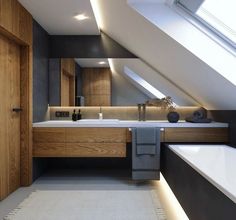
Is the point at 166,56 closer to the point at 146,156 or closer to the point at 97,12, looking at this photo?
the point at 97,12

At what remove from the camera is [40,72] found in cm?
382

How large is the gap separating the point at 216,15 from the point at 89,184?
2.41 metres

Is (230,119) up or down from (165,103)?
down

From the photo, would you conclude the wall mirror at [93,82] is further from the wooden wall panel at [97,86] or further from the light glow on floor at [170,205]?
the light glow on floor at [170,205]

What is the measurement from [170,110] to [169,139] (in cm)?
75

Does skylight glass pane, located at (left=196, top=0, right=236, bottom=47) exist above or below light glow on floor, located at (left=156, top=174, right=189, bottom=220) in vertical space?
above

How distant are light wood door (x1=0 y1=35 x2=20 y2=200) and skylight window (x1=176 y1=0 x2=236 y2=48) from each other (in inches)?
74.6

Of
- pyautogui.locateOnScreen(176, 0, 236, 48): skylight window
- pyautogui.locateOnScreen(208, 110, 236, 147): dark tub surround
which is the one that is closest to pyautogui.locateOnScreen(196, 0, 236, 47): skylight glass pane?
pyautogui.locateOnScreen(176, 0, 236, 48): skylight window

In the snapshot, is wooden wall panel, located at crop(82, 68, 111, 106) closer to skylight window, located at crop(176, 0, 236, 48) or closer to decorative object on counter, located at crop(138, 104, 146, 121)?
decorative object on counter, located at crop(138, 104, 146, 121)

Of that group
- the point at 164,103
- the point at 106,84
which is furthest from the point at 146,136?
the point at 106,84

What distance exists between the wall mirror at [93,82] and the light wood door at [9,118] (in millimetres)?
962

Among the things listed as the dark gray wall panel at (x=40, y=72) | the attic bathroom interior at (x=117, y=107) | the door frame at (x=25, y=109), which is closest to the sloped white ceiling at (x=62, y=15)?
the attic bathroom interior at (x=117, y=107)

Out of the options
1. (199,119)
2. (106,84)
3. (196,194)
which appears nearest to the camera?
(196,194)

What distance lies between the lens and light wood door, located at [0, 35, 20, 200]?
289 centimetres
